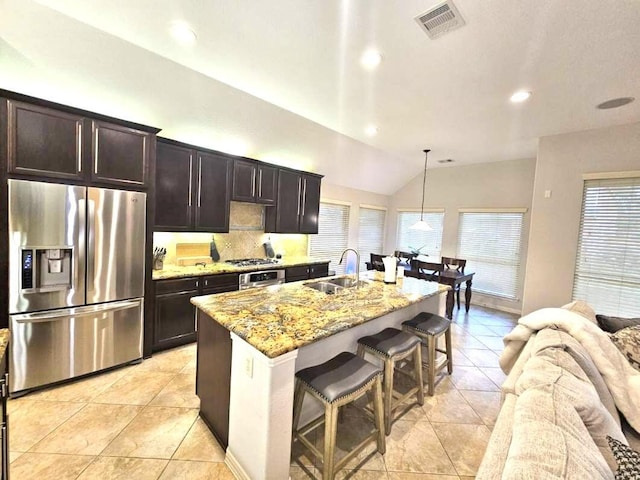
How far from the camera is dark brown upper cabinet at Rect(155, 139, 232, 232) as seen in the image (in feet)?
10.2

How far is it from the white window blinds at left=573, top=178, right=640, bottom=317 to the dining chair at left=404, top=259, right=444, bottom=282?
5.75 feet

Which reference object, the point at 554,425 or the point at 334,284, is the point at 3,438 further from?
the point at 334,284

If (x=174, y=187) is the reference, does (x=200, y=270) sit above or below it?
below

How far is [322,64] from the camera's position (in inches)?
91.9

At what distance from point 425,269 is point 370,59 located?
3433 mm

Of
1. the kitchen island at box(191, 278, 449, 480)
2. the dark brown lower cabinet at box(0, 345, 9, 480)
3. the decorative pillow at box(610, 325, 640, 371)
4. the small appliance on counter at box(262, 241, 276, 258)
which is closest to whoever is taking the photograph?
the dark brown lower cabinet at box(0, 345, 9, 480)

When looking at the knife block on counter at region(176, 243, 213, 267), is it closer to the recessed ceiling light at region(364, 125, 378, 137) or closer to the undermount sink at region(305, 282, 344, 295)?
the undermount sink at region(305, 282, 344, 295)

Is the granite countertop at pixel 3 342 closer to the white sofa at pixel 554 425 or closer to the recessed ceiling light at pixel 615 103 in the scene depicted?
the white sofa at pixel 554 425

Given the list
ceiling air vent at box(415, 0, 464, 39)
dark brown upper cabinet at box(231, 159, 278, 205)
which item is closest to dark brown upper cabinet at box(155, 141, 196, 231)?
dark brown upper cabinet at box(231, 159, 278, 205)

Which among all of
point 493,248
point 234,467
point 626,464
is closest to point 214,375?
point 234,467

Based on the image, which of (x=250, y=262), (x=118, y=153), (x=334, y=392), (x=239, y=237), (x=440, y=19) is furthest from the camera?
(x=239, y=237)

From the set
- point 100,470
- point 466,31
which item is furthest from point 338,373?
point 466,31

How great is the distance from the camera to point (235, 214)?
4.23 m

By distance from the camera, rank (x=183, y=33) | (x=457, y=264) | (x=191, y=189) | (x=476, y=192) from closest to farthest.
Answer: (x=183, y=33)
(x=191, y=189)
(x=457, y=264)
(x=476, y=192)
